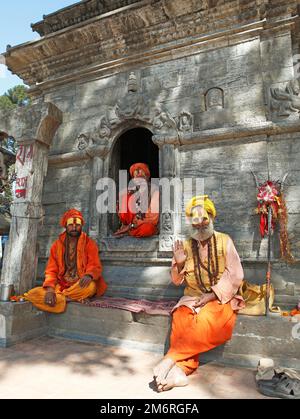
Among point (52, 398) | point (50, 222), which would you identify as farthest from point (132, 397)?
point (50, 222)

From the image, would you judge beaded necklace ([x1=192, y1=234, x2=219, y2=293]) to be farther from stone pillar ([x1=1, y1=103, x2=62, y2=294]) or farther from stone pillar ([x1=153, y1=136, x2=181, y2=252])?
stone pillar ([x1=1, y1=103, x2=62, y2=294])

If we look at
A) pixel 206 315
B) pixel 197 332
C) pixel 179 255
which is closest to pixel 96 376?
pixel 197 332

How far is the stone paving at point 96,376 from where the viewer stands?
2.67 metres

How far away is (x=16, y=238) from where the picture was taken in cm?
463

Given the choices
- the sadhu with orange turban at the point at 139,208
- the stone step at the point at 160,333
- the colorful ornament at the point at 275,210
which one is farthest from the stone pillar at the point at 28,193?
the colorful ornament at the point at 275,210

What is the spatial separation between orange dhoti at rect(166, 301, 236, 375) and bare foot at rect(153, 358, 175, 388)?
13cm

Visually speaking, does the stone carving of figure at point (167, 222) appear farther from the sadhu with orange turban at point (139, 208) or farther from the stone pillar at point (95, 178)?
the stone pillar at point (95, 178)

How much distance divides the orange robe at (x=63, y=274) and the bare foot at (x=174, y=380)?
2.03m

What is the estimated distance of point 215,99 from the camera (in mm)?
5148

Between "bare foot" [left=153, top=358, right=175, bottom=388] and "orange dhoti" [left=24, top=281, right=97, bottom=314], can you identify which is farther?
"orange dhoti" [left=24, top=281, right=97, bottom=314]

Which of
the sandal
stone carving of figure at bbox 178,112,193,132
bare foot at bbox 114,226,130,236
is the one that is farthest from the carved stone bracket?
the sandal

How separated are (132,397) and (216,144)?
3.83m

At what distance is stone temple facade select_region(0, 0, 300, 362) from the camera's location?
181 inches

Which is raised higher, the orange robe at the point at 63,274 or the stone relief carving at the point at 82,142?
the stone relief carving at the point at 82,142
